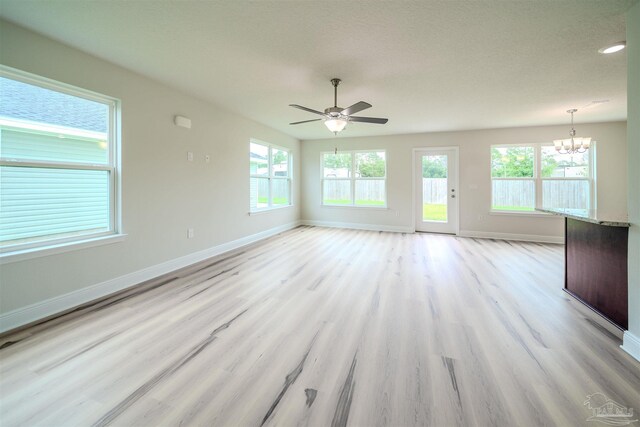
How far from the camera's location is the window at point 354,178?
7.04 m

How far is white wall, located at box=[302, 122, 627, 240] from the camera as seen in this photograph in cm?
529

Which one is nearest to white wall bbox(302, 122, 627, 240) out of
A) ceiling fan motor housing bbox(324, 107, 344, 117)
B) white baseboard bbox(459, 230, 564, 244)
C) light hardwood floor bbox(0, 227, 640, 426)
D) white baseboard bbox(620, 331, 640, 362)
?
white baseboard bbox(459, 230, 564, 244)

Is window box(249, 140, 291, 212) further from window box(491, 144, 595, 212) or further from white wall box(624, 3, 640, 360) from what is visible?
white wall box(624, 3, 640, 360)

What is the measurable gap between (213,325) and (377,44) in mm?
2929

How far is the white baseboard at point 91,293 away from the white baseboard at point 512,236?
18.1 ft

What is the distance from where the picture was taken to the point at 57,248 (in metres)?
2.48

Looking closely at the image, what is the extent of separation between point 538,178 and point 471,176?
50.4 inches

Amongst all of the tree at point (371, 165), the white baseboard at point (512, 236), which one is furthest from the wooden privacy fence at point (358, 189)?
the white baseboard at point (512, 236)

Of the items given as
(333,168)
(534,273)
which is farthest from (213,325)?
(333,168)

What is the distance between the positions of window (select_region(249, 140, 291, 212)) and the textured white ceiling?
171cm

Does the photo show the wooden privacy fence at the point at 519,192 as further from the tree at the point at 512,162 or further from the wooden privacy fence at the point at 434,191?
the tree at the point at 512,162

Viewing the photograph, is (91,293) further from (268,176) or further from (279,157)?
(279,157)

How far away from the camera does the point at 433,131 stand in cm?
631

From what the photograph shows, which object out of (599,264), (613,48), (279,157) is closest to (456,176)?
(613,48)
